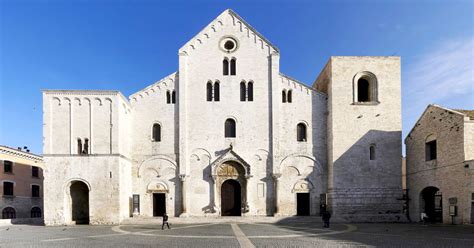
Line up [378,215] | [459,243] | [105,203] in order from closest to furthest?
[459,243] → [105,203] → [378,215]

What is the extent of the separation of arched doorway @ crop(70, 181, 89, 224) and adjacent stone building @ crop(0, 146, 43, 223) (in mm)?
14154

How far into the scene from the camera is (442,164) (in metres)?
26.6

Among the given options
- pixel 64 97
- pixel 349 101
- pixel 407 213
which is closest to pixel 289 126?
pixel 349 101

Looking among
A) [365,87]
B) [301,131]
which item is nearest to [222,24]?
[301,131]

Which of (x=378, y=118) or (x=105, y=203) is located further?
(x=378, y=118)

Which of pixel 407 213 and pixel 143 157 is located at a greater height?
pixel 143 157

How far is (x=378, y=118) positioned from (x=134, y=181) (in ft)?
68.0

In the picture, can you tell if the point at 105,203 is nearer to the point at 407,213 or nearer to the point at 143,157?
the point at 143,157

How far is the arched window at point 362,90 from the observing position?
32312 millimetres

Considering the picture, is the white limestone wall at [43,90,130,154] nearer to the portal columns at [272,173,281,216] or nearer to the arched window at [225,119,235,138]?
the arched window at [225,119,235,138]

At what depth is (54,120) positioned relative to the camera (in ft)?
94.5

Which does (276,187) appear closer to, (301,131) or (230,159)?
A: (230,159)

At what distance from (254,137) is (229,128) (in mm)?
2245

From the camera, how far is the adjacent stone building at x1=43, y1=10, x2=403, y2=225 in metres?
30.7
